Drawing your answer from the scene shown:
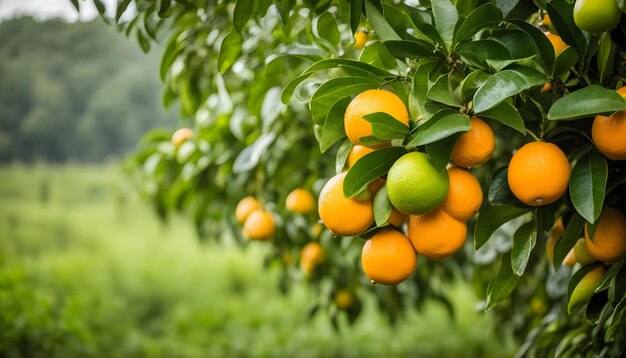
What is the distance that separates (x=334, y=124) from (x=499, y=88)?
18 centimetres

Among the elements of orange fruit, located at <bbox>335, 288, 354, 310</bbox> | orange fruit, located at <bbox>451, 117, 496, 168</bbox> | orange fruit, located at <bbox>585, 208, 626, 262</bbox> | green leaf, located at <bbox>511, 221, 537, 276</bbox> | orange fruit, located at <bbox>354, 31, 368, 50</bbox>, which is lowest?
orange fruit, located at <bbox>335, 288, 354, 310</bbox>

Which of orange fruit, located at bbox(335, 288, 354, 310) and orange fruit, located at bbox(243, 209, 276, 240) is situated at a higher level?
orange fruit, located at bbox(243, 209, 276, 240)

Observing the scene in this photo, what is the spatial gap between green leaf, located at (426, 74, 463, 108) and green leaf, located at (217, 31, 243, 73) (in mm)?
367

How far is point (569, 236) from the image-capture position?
668 millimetres

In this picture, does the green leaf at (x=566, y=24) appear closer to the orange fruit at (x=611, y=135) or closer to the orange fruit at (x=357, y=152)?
the orange fruit at (x=611, y=135)

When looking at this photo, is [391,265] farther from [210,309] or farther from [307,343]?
[210,309]

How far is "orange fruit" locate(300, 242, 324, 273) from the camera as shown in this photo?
51.9 inches

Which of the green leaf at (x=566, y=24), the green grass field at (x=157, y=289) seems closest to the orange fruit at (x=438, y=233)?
the green leaf at (x=566, y=24)

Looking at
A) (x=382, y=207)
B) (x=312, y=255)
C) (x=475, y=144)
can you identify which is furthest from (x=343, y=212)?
(x=312, y=255)

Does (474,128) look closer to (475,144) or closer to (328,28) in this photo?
(475,144)

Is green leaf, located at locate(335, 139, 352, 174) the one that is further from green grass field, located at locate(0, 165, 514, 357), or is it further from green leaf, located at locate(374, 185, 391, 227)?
green grass field, located at locate(0, 165, 514, 357)

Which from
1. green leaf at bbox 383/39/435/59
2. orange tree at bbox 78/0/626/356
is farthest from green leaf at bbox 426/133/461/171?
green leaf at bbox 383/39/435/59

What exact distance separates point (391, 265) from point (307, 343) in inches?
95.7

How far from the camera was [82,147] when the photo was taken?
9.66ft
